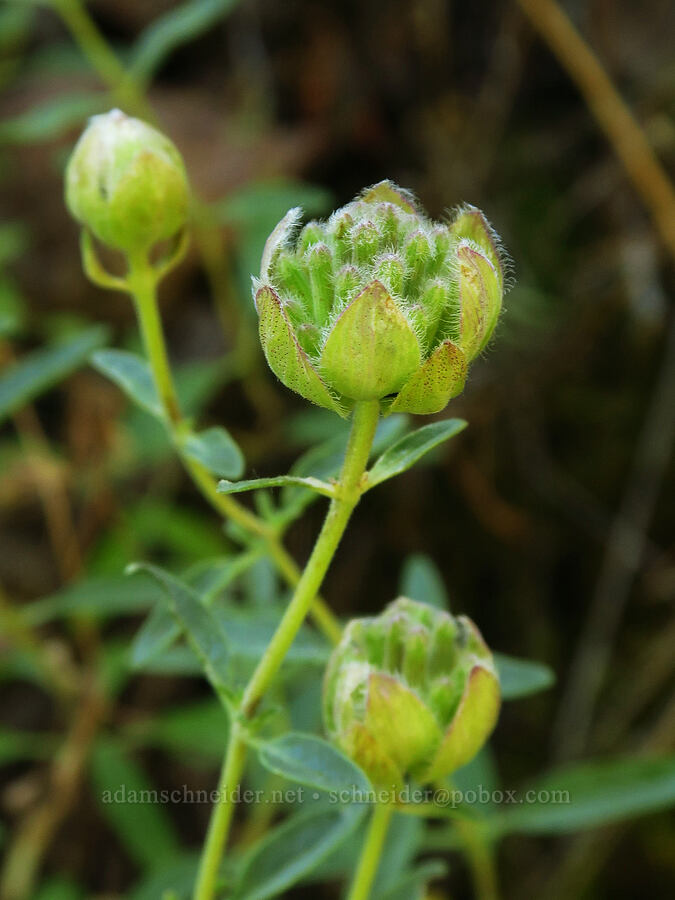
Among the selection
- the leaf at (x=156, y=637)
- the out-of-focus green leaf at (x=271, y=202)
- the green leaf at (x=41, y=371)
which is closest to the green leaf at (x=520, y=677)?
the leaf at (x=156, y=637)

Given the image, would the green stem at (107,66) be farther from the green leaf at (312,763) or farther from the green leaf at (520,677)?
the green leaf at (312,763)

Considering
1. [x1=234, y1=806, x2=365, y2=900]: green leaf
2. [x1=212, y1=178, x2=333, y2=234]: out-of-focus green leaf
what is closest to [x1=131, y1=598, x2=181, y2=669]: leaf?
[x1=234, y1=806, x2=365, y2=900]: green leaf

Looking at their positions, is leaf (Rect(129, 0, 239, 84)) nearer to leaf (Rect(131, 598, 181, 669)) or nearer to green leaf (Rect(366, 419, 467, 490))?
leaf (Rect(131, 598, 181, 669))

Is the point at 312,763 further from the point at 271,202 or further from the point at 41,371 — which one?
the point at 271,202

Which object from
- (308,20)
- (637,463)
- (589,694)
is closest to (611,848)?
(589,694)

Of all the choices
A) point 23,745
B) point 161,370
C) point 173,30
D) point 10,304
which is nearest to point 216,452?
point 161,370

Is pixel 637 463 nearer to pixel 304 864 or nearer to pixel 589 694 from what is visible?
pixel 589 694
